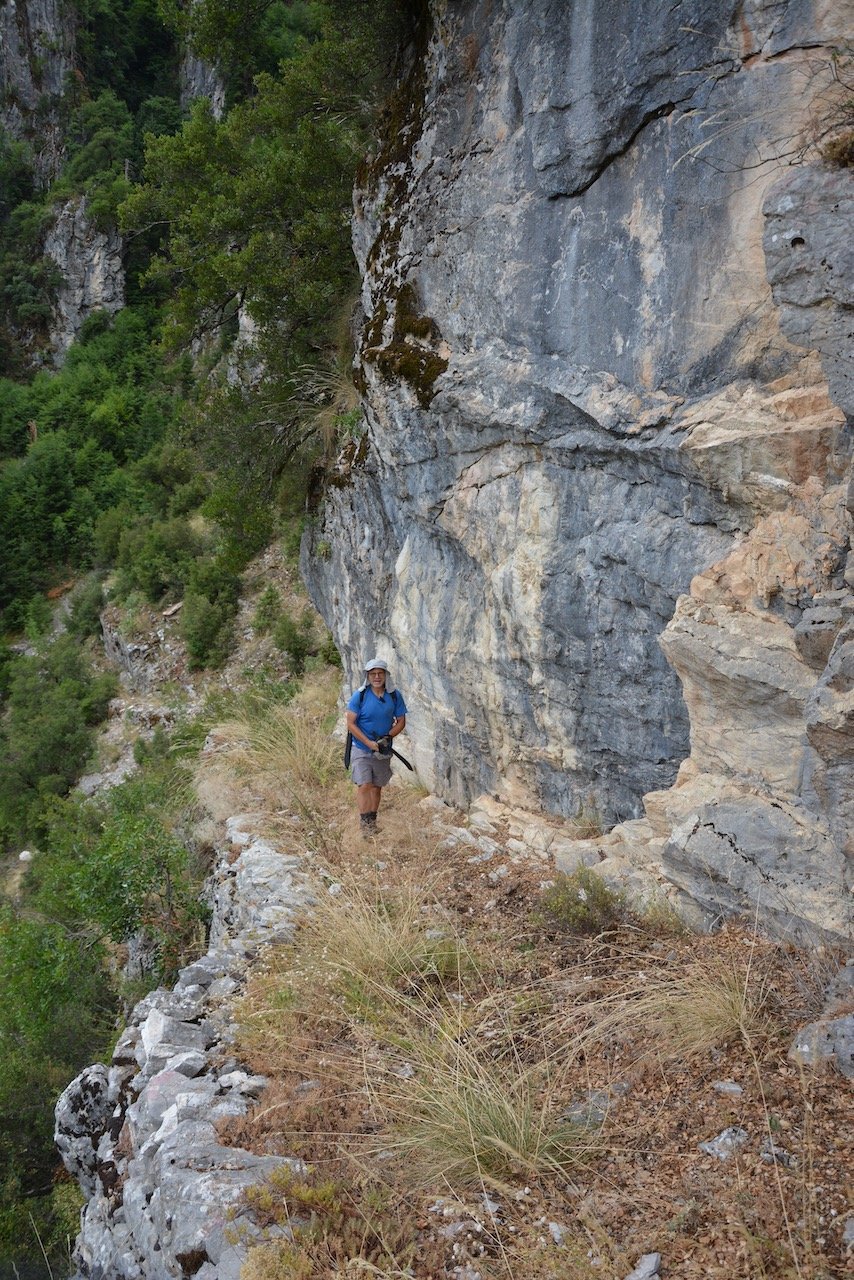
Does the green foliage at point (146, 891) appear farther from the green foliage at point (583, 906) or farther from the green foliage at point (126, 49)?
the green foliage at point (126, 49)

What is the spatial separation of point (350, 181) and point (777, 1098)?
358 inches

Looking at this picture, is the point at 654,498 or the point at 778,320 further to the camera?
the point at 654,498

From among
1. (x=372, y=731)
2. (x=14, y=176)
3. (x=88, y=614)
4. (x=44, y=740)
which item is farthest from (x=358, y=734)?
(x=14, y=176)

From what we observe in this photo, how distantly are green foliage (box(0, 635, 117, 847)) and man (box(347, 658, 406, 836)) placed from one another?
974cm

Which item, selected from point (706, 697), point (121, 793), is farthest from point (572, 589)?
point (121, 793)

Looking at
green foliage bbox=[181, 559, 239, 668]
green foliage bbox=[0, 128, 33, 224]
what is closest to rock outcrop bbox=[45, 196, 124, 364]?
green foliage bbox=[0, 128, 33, 224]

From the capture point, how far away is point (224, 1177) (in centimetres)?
315

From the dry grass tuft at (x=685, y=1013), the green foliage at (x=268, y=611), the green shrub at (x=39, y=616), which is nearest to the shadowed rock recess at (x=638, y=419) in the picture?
the dry grass tuft at (x=685, y=1013)

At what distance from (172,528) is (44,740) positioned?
16.2 feet

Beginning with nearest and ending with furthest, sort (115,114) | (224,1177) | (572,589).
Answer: (224,1177), (572,589), (115,114)

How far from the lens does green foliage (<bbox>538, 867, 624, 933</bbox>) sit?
431cm

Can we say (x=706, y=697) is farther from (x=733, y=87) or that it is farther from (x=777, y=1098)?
(x=733, y=87)

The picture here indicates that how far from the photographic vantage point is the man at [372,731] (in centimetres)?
625

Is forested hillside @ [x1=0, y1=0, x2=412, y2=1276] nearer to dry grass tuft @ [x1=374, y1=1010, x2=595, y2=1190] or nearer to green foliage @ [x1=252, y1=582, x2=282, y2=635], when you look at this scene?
green foliage @ [x1=252, y1=582, x2=282, y2=635]
